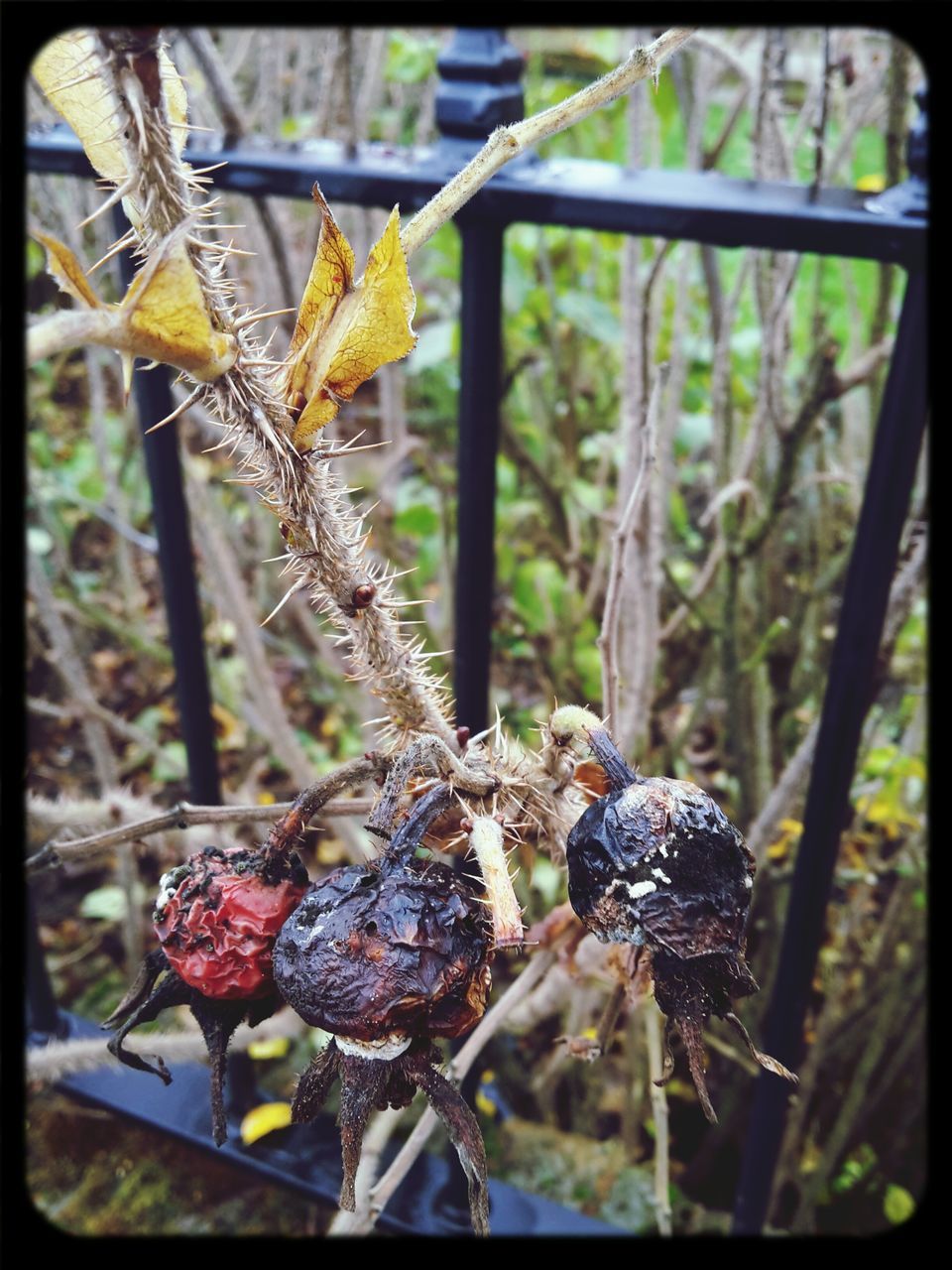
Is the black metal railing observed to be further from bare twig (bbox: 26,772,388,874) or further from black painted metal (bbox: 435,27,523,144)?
bare twig (bbox: 26,772,388,874)

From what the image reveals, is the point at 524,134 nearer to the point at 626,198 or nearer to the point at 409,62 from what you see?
the point at 626,198

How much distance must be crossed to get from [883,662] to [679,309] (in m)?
0.66

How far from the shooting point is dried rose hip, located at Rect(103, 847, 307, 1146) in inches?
21.3

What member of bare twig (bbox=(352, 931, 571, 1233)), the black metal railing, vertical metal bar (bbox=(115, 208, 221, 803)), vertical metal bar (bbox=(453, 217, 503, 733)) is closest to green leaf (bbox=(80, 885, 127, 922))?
vertical metal bar (bbox=(115, 208, 221, 803))

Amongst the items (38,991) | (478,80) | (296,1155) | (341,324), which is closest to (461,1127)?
(341,324)

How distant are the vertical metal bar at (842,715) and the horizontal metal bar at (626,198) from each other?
0.07 meters

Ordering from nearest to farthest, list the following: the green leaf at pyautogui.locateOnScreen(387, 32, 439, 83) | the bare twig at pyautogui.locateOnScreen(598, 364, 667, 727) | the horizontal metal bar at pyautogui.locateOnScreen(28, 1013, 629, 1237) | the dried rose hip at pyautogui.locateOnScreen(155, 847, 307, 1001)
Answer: the dried rose hip at pyautogui.locateOnScreen(155, 847, 307, 1001)
the bare twig at pyautogui.locateOnScreen(598, 364, 667, 727)
the horizontal metal bar at pyautogui.locateOnScreen(28, 1013, 629, 1237)
the green leaf at pyautogui.locateOnScreen(387, 32, 439, 83)

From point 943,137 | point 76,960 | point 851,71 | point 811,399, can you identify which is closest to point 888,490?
point 943,137

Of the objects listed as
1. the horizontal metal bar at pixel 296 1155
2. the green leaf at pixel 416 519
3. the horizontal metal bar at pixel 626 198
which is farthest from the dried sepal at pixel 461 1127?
the green leaf at pixel 416 519

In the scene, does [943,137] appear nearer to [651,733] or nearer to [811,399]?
[811,399]

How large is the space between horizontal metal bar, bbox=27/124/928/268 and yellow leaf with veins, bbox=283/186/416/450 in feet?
1.59

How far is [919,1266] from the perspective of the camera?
3.99 ft

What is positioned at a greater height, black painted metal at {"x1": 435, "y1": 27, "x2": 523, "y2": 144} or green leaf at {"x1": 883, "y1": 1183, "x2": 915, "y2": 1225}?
black painted metal at {"x1": 435, "y1": 27, "x2": 523, "y2": 144}

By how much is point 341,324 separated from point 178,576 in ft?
2.56
